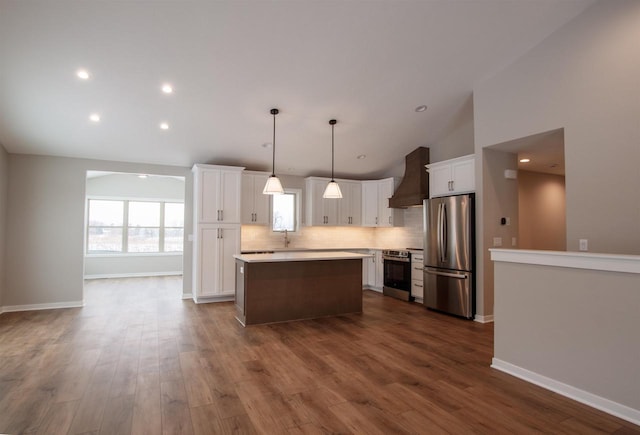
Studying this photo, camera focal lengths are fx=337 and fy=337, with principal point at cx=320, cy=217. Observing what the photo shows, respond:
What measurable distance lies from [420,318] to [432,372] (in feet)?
6.45

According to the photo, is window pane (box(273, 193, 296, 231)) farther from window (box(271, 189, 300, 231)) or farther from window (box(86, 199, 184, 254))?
window (box(86, 199, 184, 254))

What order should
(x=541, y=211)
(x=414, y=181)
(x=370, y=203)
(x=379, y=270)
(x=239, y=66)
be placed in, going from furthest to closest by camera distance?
(x=370, y=203), (x=379, y=270), (x=414, y=181), (x=541, y=211), (x=239, y=66)

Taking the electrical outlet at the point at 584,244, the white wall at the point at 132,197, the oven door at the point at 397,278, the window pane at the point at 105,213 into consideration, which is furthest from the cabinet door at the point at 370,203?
the window pane at the point at 105,213

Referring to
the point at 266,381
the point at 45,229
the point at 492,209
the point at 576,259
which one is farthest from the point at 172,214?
the point at 576,259

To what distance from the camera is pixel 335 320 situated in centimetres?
477

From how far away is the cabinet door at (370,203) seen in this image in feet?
23.8

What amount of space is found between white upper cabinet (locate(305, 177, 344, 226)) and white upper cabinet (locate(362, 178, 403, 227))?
70 centimetres

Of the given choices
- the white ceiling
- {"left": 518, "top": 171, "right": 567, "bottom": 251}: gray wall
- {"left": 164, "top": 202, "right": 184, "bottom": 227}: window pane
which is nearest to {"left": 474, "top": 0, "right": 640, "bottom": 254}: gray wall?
the white ceiling

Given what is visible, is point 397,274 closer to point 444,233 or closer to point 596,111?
point 444,233

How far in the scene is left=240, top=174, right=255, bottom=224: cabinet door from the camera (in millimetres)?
6414

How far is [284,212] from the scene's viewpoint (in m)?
7.06

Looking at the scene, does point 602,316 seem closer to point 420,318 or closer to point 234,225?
point 420,318

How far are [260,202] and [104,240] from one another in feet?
18.1

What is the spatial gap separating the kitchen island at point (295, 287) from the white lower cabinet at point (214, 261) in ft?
3.60
